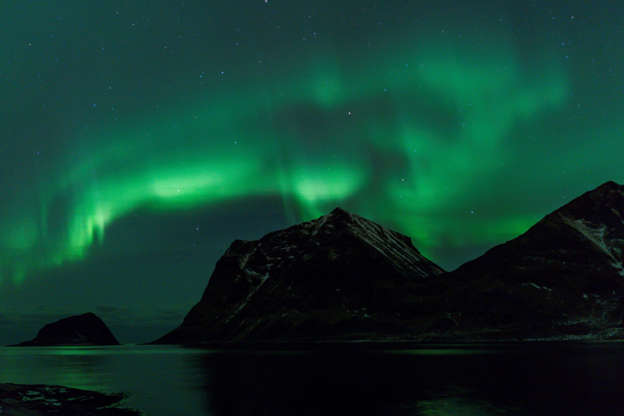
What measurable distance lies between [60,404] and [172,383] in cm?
4500

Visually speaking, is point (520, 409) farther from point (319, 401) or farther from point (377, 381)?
point (377, 381)

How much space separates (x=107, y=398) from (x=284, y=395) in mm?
23902

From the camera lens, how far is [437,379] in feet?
339

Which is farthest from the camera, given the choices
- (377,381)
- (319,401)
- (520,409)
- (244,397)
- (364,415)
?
(377,381)

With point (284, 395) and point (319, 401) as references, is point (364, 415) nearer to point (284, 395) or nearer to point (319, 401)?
point (319, 401)

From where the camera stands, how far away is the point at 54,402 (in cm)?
6366

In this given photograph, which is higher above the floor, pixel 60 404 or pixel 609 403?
pixel 60 404

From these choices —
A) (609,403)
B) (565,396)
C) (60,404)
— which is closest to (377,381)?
(565,396)

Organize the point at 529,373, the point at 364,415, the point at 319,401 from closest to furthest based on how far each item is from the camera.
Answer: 1. the point at 364,415
2. the point at 319,401
3. the point at 529,373

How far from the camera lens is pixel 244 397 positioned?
77000mm

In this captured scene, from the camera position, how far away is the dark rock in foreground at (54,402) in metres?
54.5

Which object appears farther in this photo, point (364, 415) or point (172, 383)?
point (172, 383)

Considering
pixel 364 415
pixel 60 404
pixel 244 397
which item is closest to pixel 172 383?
pixel 244 397

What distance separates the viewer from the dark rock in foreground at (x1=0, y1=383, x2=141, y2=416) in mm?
54531
